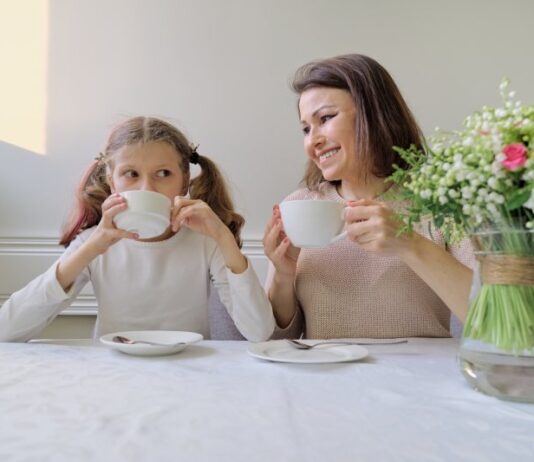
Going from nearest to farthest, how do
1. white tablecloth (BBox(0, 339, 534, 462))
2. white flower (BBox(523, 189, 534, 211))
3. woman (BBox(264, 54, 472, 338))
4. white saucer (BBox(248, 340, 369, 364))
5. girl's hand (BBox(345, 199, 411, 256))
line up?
white tablecloth (BBox(0, 339, 534, 462))
white flower (BBox(523, 189, 534, 211))
white saucer (BBox(248, 340, 369, 364))
girl's hand (BBox(345, 199, 411, 256))
woman (BBox(264, 54, 472, 338))

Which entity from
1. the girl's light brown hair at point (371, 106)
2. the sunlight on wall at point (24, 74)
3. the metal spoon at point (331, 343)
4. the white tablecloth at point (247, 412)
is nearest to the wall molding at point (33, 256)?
the sunlight on wall at point (24, 74)

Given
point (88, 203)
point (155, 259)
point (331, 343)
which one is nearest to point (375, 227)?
point (331, 343)

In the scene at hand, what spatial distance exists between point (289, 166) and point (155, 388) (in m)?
1.42

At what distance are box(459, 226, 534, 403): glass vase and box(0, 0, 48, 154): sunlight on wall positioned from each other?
1766 millimetres

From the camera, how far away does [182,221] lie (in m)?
1.16

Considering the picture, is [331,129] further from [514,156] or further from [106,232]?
[514,156]

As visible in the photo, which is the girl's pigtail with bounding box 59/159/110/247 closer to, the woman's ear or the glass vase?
the woman's ear

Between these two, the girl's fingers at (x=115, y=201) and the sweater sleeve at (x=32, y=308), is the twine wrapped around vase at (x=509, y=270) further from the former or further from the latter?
the sweater sleeve at (x=32, y=308)

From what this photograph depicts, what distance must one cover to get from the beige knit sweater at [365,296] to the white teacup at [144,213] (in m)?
0.43

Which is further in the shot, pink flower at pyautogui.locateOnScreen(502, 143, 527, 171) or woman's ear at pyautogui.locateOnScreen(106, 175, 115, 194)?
woman's ear at pyautogui.locateOnScreen(106, 175, 115, 194)

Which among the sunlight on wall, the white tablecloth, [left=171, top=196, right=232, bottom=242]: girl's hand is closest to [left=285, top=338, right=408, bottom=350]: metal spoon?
the white tablecloth

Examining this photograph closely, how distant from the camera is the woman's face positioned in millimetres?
1256

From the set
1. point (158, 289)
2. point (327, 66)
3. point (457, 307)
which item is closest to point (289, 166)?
point (327, 66)

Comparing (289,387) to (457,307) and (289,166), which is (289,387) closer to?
(457,307)
